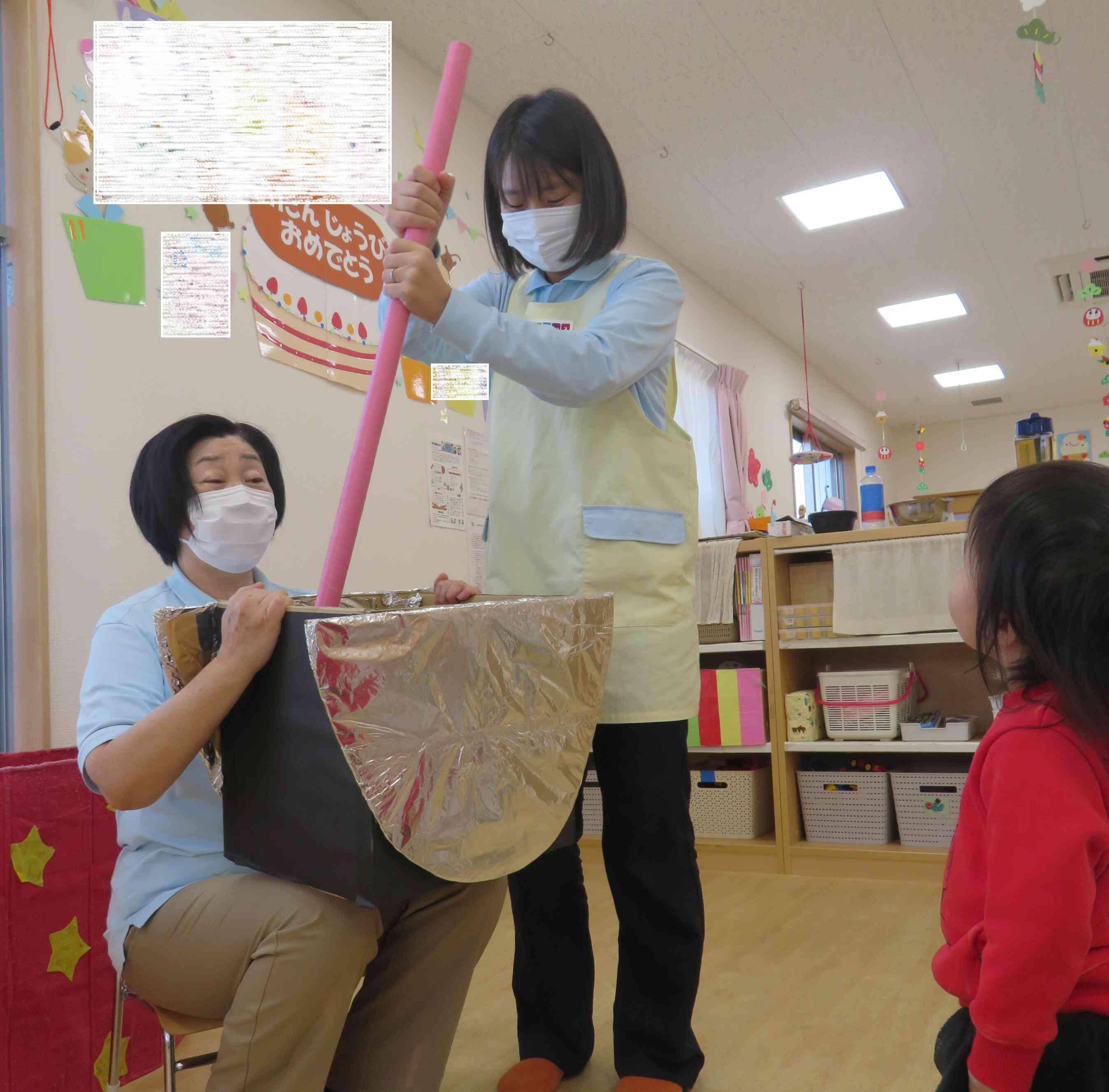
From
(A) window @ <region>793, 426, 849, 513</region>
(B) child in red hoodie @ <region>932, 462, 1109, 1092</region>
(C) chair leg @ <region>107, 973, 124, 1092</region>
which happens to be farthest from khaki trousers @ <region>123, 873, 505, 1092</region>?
(A) window @ <region>793, 426, 849, 513</region>

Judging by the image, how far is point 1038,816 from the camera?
0.79 meters

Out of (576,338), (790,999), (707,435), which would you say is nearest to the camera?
(576,338)

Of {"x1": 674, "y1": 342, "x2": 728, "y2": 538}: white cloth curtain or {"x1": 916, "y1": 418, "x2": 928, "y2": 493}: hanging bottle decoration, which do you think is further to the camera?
{"x1": 916, "y1": 418, "x2": 928, "y2": 493}: hanging bottle decoration

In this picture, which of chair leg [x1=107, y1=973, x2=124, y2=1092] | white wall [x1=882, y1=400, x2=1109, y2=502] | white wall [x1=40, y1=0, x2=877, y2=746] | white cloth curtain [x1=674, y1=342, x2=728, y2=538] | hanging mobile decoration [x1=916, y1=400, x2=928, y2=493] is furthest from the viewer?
hanging mobile decoration [x1=916, y1=400, x2=928, y2=493]

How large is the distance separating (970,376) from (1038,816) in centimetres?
709

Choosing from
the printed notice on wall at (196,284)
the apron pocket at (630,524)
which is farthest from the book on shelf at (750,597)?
the apron pocket at (630,524)

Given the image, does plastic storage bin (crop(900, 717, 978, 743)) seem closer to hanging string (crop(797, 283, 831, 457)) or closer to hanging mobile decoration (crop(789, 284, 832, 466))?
hanging mobile decoration (crop(789, 284, 832, 466))

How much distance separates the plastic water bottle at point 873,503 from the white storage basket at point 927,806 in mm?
991

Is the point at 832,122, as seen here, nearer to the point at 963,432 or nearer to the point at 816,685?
the point at 816,685

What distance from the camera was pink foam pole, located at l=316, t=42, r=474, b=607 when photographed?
3.51 feet

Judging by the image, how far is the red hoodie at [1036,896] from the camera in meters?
0.77

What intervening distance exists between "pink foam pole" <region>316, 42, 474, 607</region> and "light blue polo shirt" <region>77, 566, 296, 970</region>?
0.52 feet

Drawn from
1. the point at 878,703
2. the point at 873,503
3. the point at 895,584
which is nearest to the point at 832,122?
the point at 873,503

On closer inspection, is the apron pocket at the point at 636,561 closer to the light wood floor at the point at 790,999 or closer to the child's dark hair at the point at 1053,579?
the child's dark hair at the point at 1053,579
